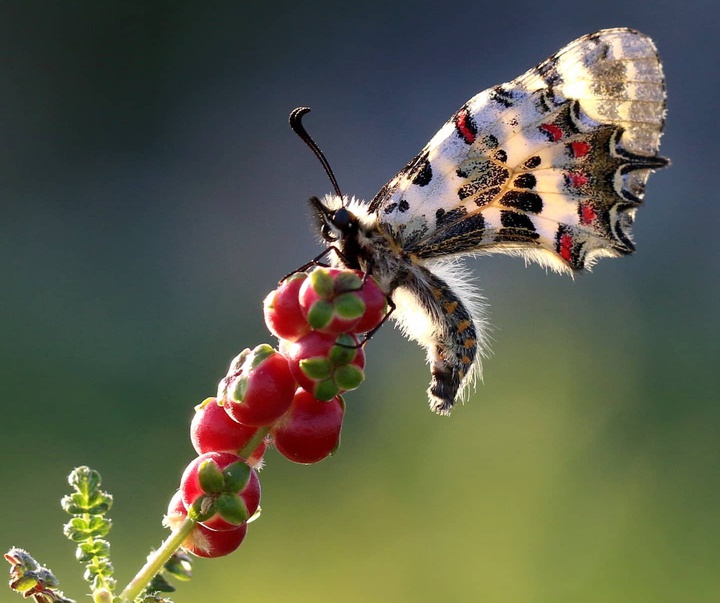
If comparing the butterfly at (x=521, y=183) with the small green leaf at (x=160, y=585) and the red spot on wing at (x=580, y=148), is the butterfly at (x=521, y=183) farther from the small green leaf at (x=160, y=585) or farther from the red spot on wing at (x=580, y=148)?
the small green leaf at (x=160, y=585)

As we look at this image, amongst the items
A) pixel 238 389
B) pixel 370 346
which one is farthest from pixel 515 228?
pixel 370 346

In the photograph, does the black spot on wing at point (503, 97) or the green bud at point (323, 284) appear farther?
the black spot on wing at point (503, 97)

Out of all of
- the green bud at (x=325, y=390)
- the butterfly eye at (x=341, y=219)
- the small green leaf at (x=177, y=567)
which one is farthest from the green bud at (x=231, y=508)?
the butterfly eye at (x=341, y=219)

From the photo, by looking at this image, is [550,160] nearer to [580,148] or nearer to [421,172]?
[580,148]

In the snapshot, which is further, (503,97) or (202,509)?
(503,97)

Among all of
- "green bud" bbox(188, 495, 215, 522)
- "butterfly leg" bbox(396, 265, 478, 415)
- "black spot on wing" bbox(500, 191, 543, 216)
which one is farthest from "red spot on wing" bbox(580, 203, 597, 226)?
"green bud" bbox(188, 495, 215, 522)

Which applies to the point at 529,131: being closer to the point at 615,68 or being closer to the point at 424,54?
the point at 615,68

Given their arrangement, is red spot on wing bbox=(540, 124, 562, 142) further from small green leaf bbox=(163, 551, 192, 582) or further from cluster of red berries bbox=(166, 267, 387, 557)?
small green leaf bbox=(163, 551, 192, 582)

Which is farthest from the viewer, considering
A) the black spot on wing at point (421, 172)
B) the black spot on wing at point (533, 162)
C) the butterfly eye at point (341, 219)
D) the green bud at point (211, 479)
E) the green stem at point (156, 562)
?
the black spot on wing at point (533, 162)
